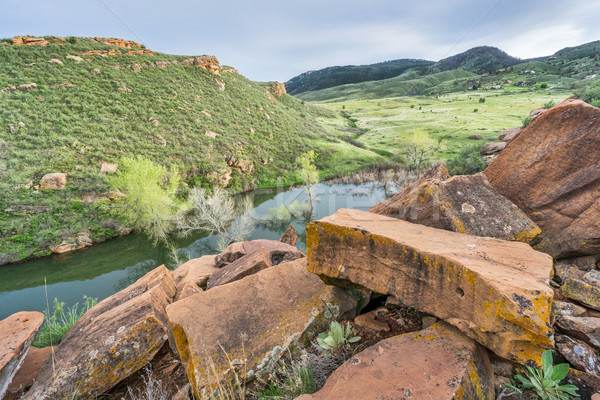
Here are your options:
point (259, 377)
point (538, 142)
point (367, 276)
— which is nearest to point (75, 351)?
point (259, 377)

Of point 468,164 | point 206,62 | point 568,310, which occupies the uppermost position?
point 206,62

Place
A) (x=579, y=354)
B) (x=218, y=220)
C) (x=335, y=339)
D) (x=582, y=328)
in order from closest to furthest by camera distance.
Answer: (x=579, y=354) < (x=582, y=328) < (x=335, y=339) < (x=218, y=220)

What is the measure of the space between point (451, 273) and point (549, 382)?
53.0 inches

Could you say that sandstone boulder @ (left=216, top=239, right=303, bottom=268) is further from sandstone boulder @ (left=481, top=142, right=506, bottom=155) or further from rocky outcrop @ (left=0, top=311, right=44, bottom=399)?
sandstone boulder @ (left=481, top=142, right=506, bottom=155)

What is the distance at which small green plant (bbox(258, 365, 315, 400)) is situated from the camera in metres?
3.31

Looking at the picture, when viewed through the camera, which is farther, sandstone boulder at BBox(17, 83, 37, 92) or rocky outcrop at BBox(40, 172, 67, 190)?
sandstone boulder at BBox(17, 83, 37, 92)

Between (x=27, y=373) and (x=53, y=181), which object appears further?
(x=53, y=181)

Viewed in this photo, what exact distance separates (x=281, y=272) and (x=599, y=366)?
4.79 metres

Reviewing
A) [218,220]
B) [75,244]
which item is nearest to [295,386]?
[218,220]

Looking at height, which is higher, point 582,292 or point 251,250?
point 582,292

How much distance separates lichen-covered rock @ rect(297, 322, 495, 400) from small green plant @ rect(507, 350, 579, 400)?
0.42 meters

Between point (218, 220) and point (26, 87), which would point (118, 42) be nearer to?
point (26, 87)

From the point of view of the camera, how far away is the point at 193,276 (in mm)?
8469

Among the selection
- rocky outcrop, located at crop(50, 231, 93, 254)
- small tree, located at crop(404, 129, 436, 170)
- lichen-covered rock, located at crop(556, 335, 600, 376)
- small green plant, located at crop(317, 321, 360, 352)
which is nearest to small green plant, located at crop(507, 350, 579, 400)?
lichen-covered rock, located at crop(556, 335, 600, 376)
